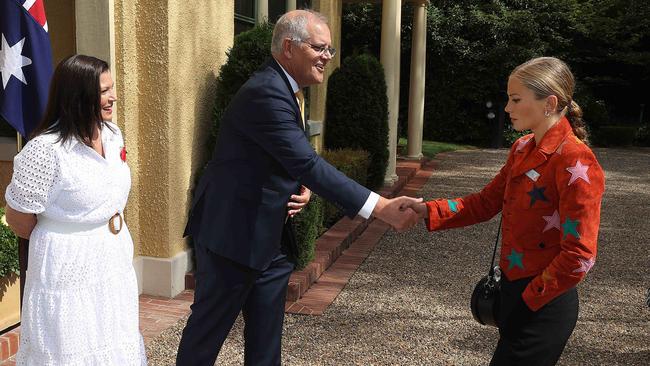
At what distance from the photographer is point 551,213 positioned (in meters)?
2.49

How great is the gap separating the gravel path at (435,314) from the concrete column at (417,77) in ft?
21.5

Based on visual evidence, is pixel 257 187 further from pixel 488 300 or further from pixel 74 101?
pixel 488 300

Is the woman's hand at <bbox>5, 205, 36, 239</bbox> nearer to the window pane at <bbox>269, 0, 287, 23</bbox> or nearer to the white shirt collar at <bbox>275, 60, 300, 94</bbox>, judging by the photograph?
the white shirt collar at <bbox>275, 60, 300, 94</bbox>

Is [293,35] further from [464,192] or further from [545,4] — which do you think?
[545,4]

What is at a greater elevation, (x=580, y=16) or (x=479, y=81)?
(x=580, y=16)

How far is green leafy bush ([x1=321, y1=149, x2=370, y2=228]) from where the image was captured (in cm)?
812

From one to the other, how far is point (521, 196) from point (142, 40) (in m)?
3.49

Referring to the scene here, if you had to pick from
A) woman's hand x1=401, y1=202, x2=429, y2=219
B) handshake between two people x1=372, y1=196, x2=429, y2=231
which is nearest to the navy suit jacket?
handshake between two people x1=372, y1=196, x2=429, y2=231

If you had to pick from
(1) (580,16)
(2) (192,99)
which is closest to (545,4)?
(1) (580,16)

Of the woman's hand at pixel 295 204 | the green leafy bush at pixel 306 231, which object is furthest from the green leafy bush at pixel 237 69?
the woman's hand at pixel 295 204

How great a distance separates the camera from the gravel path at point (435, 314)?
4402 mm

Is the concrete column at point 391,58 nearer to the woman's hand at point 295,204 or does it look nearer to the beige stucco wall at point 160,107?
the beige stucco wall at point 160,107

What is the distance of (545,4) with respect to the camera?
22078 millimetres

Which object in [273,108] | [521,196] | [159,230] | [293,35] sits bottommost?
[159,230]
